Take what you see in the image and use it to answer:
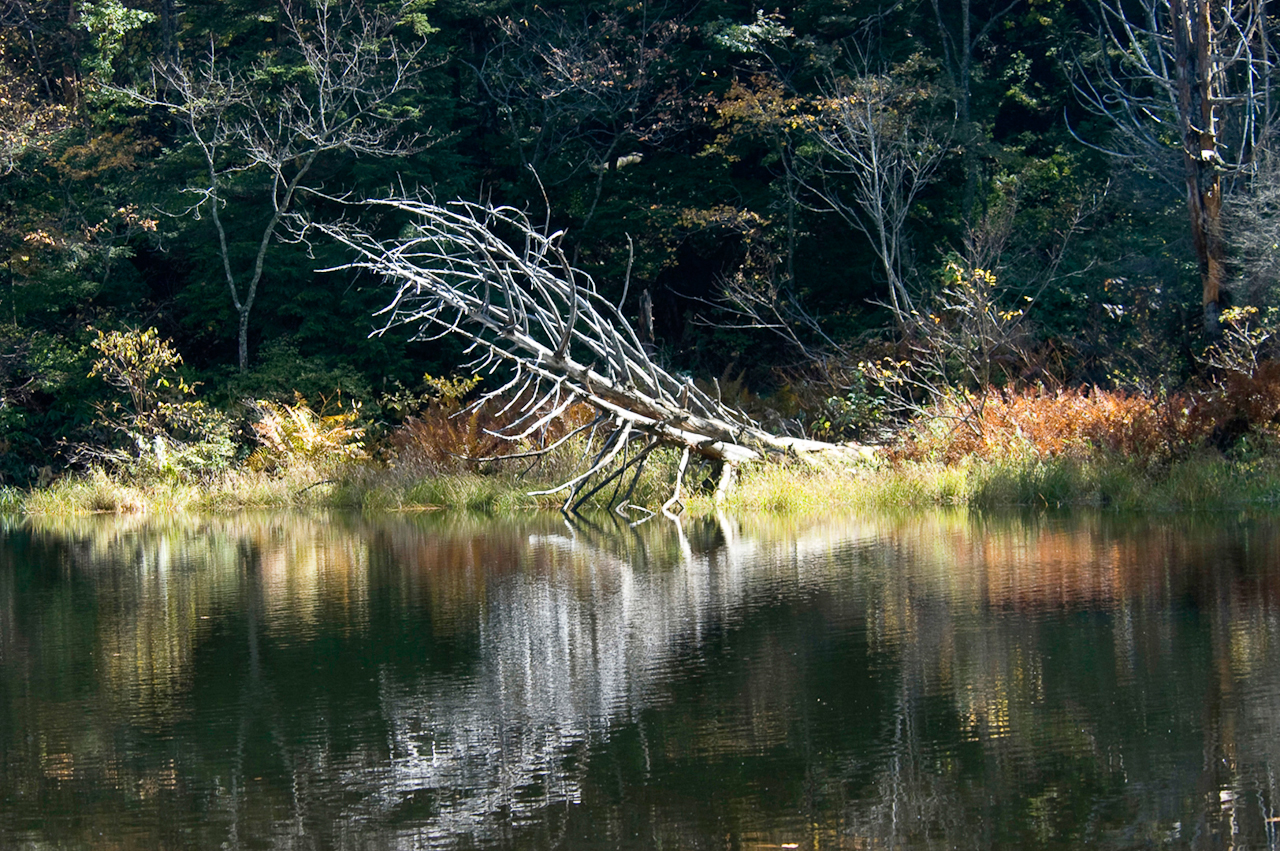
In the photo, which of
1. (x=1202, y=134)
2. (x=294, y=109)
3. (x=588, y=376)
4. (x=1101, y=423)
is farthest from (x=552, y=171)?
(x=1101, y=423)

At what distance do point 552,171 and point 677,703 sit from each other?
24.8 m

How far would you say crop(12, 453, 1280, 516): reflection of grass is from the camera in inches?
563

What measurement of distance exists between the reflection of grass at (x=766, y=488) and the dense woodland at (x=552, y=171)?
2.67 m

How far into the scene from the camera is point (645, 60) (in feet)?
91.9

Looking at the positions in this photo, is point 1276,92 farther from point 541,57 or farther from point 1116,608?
point 1116,608

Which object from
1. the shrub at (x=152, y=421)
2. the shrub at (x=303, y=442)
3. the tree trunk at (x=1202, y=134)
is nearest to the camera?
the tree trunk at (x=1202, y=134)

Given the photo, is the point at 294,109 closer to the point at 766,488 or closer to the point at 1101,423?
the point at 766,488

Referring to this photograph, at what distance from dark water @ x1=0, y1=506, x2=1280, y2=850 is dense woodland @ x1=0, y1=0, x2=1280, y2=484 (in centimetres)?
1436

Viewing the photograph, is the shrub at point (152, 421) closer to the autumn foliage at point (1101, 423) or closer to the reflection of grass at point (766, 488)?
the reflection of grass at point (766, 488)

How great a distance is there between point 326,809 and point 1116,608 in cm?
519

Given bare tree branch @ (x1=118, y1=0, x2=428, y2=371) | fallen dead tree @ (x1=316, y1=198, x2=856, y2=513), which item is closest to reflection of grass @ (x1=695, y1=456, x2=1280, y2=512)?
fallen dead tree @ (x1=316, y1=198, x2=856, y2=513)

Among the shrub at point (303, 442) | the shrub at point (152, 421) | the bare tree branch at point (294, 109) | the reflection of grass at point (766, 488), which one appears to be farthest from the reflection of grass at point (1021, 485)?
the bare tree branch at point (294, 109)

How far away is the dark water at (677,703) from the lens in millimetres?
4672

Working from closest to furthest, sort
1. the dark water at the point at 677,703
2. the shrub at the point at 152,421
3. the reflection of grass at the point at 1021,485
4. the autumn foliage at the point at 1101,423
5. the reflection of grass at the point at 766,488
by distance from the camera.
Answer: the dark water at the point at 677,703
the reflection of grass at the point at 1021,485
the reflection of grass at the point at 766,488
the autumn foliage at the point at 1101,423
the shrub at the point at 152,421
